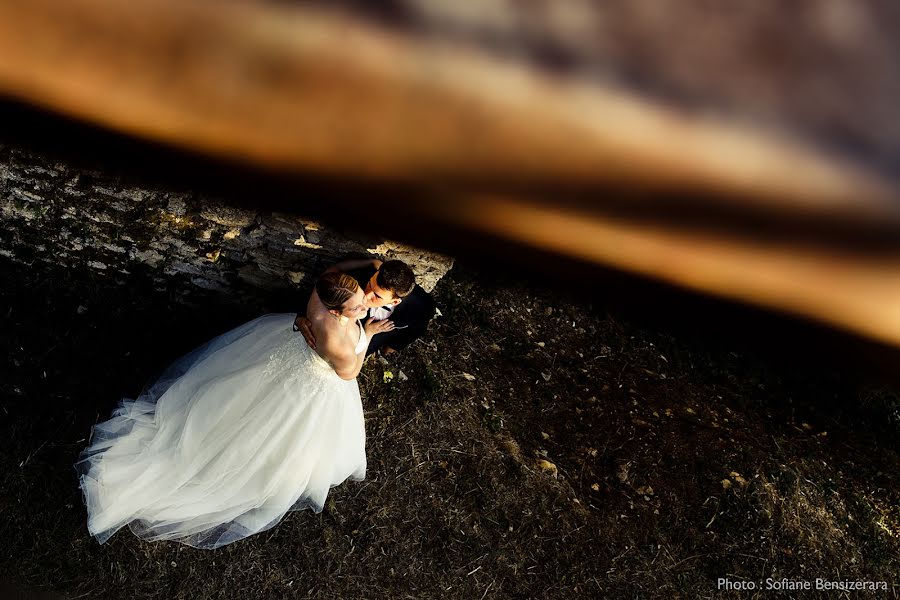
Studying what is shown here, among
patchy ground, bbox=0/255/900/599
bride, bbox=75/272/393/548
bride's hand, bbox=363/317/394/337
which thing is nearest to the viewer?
bride's hand, bbox=363/317/394/337

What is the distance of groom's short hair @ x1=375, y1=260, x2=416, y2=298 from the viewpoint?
204 centimetres

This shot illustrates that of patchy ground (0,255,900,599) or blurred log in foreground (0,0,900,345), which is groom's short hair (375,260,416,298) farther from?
blurred log in foreground (0,0,900,345)

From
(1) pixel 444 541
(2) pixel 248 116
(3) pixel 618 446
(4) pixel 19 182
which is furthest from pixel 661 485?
(2) pixel 248 116

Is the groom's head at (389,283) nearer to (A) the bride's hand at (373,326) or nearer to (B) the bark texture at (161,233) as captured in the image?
(A) the bride's hand at (373,326)

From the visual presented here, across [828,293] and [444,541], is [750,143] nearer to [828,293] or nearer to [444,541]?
[828,293]

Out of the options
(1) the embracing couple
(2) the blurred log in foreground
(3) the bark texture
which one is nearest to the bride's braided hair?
(1) the embracing couple

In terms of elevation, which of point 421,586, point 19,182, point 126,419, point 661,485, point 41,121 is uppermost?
point 41,121

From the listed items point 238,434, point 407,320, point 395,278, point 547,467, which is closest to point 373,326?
point 395,278

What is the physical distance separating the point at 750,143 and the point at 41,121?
0.30 m

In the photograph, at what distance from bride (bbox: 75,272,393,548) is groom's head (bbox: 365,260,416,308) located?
0.59 ft

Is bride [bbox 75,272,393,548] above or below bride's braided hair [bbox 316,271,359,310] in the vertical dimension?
below

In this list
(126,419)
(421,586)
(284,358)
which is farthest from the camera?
(421,586)

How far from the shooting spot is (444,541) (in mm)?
2963

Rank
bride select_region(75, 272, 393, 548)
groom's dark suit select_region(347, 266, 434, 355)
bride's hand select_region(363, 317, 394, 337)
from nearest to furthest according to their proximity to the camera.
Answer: bride's hand select_region(363, 317, 394, 337) < bride select_region(75, 272, 393, 548) < groom's dark suit select_region(347, 266, 434, 355)
